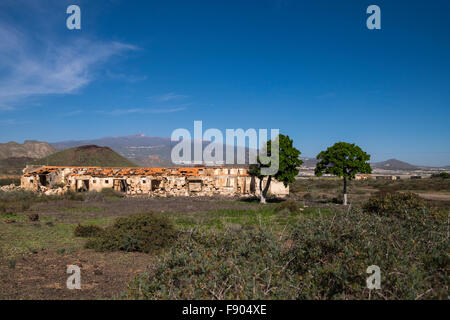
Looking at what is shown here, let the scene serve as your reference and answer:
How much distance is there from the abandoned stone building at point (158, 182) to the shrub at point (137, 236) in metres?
26.6

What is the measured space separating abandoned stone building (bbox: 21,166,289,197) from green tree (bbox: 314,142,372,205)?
11278 millimetres

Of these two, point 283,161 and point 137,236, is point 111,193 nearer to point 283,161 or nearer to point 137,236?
point 283,161

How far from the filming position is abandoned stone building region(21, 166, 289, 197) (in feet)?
130

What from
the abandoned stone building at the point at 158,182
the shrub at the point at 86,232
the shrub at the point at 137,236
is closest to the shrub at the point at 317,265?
the shrub at the point at 137,236

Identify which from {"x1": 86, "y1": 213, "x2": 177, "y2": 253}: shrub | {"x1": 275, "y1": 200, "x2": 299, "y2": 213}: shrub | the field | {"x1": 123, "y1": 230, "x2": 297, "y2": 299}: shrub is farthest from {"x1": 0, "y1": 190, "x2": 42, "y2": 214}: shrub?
{"x1": 123, "y1": 230, "x2": 297, "y2": 299}: shrub

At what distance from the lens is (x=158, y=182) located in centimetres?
4194

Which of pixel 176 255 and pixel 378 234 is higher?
pixel 378 234

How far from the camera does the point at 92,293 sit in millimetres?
7492

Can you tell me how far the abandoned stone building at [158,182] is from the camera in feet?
130

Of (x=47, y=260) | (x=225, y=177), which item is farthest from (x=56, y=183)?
(x=47, y=260)

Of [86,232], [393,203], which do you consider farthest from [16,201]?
[393,203]

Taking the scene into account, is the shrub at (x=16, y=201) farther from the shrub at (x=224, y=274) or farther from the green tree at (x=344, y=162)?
the green tree at (x=344, y=162)

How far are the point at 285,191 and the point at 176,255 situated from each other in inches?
1402
